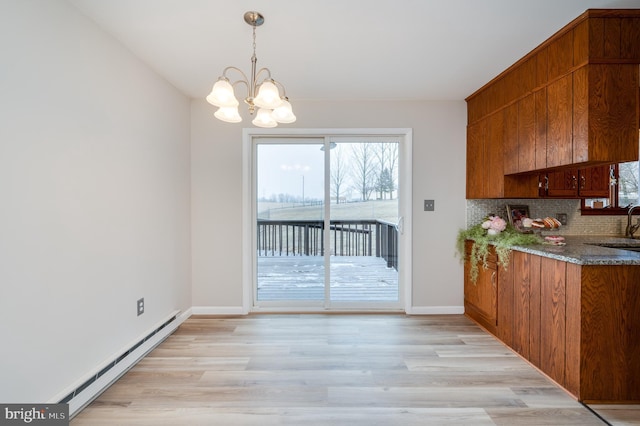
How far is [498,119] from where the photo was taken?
282 cm

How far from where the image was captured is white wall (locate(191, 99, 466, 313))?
3301 mm

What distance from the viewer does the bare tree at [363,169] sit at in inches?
136

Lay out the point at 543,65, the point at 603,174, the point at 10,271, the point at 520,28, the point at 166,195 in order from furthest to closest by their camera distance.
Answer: the point at 603,174 → the point at 166,195 → the point at 543,65 → the point at 520,28 → the point at 10,271

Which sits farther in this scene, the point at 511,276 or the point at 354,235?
the point at 354,235

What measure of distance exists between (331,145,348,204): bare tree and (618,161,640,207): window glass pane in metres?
3.10

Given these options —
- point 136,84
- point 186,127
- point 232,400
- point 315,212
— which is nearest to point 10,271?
point 232,400

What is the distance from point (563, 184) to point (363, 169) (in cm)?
208

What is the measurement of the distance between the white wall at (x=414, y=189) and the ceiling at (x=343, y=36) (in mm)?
448

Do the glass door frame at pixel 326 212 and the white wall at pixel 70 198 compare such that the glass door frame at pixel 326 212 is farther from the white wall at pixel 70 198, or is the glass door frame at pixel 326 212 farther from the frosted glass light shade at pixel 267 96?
the frosted glass light shade at pixel 267 96

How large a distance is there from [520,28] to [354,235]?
2.36 metres

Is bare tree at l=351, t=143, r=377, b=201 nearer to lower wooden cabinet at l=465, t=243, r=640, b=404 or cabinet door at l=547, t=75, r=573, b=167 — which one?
cabinet door at l=547, t=75, r=573, b=167

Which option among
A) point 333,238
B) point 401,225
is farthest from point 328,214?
point 401,225

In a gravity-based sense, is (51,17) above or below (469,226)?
above

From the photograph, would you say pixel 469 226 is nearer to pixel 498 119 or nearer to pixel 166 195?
pixel 498 119
